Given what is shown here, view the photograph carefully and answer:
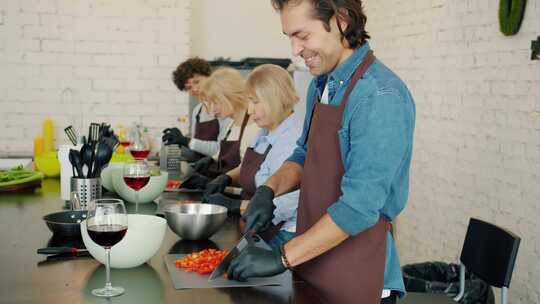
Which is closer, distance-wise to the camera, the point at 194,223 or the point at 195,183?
the point at 194,223

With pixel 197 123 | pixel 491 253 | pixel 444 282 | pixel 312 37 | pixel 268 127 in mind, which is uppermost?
pixel 312 37

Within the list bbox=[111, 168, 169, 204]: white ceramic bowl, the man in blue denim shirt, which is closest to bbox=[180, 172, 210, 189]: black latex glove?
bbox=[111, 168, 169, 204]: white ceramic bowl

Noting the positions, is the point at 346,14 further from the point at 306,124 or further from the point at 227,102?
the point at 227,102

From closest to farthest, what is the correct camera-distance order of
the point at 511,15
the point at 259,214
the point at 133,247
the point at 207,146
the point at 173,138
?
the point at 133,247, the point at 259,214, the point at 511,15, the point at 173,138, the point at 207,146

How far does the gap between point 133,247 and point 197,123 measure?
3991 mm

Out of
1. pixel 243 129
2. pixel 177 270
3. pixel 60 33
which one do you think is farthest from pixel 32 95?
pixel 177 270

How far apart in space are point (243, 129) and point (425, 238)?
1.74 m

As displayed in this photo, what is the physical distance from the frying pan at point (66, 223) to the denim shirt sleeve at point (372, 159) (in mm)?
966

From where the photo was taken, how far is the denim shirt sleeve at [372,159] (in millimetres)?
1752

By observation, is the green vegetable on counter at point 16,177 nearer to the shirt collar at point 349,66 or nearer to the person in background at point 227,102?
the person in background at point 227,102

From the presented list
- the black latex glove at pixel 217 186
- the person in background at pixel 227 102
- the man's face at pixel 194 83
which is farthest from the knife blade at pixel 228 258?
the man's face at pixel 194 83

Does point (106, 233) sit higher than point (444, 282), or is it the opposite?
point (106, 233)

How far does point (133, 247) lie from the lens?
1.89 meters

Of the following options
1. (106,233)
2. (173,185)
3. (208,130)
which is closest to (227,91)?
(208,130)
